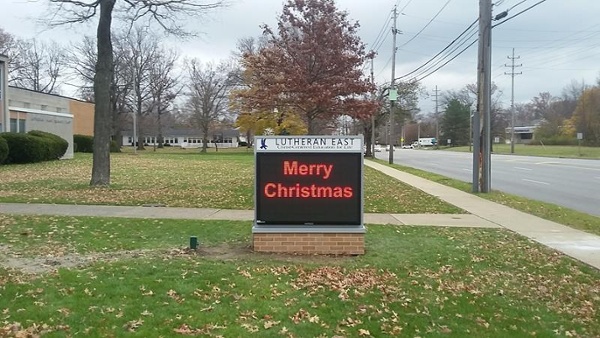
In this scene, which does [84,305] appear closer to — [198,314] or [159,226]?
[198,314]

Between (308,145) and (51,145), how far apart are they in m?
29.5

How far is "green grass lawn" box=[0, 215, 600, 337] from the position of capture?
467 cm

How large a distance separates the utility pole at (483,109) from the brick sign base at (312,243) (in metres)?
11.6

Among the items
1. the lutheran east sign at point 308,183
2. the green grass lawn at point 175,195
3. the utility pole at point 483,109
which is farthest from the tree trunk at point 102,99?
the utility pole at point 483,109

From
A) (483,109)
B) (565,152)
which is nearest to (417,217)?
(483,109)

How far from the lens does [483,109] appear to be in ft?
58.4

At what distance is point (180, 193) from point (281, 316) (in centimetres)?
1129

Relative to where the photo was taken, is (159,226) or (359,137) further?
(159,226)

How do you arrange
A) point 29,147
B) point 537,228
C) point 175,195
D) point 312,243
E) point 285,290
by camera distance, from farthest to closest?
1. point 29,147
2. point 175,195
3. point 537,228
4. point 312,243
5. point 285,290

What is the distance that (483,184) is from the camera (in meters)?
17.9

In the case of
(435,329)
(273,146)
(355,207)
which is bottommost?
(435,329)

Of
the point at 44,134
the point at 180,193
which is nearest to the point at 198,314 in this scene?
the point at 180,193

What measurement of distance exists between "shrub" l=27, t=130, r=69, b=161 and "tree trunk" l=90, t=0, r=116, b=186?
16185mm

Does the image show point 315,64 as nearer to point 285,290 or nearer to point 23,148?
point 285,290
